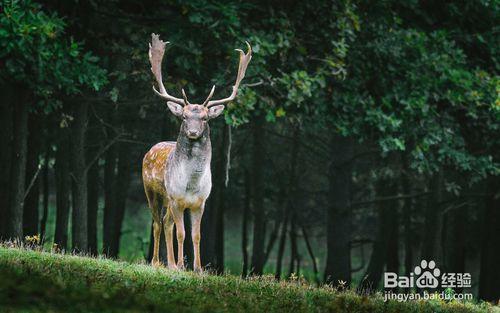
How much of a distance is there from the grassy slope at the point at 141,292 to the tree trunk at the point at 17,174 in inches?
213

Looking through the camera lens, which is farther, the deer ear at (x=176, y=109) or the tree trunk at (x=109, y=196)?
the tree trunk at (x=109, y=196)

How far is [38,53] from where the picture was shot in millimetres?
16250

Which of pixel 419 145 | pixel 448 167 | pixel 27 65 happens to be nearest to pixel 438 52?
pixel 419 145

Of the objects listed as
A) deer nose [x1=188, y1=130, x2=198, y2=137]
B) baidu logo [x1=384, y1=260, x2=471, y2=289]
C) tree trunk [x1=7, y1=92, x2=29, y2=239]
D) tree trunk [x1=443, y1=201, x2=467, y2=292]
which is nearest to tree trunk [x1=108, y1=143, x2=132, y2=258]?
tree trunk [x1=7, y1=92, x2=29, y2=239]

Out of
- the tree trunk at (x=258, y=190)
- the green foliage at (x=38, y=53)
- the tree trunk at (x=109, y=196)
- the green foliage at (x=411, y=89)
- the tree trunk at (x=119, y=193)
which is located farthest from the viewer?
the tree trunk at (x=258, y=190)

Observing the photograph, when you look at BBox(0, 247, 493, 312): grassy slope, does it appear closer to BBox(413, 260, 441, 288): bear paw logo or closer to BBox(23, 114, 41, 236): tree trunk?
BBox(413, 260, 441, 288): bear paw logo

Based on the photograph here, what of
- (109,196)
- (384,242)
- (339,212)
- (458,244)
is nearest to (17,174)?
(109,196)

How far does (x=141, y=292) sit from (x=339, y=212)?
14.5 metres

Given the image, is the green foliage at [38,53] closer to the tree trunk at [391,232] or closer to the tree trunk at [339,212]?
the tree trunk at [339,212]

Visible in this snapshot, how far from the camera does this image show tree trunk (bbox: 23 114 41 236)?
74.6 ft

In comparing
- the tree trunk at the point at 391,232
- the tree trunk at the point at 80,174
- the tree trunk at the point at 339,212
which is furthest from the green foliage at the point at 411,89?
the tree trunk at the point at 391,232

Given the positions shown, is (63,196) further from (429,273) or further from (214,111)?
(214,111)

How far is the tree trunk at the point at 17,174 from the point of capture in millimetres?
17844

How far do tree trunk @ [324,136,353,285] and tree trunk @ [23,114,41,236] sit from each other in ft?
24.9
